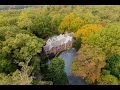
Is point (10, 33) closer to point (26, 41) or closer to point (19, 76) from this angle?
point (26, 41)

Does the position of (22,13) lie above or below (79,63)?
above

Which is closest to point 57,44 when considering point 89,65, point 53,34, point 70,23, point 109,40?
point 53,34

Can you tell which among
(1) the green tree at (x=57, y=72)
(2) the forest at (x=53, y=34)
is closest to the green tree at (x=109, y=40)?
(2) the forest at (x=53, y=34)

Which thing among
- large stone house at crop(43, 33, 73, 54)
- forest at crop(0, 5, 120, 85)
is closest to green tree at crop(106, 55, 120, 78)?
forest at crop(0, 5, 120, 85)

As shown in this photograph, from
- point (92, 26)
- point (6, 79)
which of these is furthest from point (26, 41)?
point (92, 26)

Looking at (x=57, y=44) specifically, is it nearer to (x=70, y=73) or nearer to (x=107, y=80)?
(x=70, y=73)

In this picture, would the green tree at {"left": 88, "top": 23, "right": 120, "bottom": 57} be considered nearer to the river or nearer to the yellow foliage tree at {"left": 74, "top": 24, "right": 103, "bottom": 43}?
the yellow foliage tree at {"left": 74, "top": 24, "right": 103, "bottom": 43}
